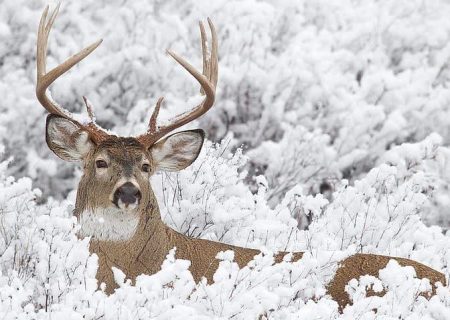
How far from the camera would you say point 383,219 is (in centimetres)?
657

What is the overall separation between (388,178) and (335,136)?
136 inches

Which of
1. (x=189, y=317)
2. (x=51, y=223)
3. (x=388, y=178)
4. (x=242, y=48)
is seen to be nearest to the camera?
(x=189, y=317)

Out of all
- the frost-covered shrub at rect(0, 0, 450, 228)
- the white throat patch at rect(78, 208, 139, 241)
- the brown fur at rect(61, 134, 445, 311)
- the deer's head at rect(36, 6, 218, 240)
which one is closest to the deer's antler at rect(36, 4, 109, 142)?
the deer's head at rect(36, 6, 218, 240)

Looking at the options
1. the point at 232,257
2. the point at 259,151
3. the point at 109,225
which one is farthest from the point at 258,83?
the point at 232,257

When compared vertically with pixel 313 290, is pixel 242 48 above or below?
above

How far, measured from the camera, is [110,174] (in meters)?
5.52

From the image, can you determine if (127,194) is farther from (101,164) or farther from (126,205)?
(101,164)

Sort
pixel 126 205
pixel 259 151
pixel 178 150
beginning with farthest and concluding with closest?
pixel 259 151 < pixel 178 150 < pixel 126 205

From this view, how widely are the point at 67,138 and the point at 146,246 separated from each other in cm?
76

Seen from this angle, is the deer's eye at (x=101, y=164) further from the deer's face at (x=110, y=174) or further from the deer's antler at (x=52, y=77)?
the deer's antler at (x=52, y=77)

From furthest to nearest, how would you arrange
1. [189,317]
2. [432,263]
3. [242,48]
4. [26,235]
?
[242,48]
[432,263]
[26,235]
[189,317]

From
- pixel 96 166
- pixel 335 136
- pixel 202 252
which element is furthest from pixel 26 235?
pixel 335 136

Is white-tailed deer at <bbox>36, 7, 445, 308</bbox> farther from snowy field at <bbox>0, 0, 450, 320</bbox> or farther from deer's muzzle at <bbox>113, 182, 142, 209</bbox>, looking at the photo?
snowy field at <bbox>0, 0, 450, 320</bbox>

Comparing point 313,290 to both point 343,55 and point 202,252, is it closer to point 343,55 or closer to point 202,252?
point 202,252
